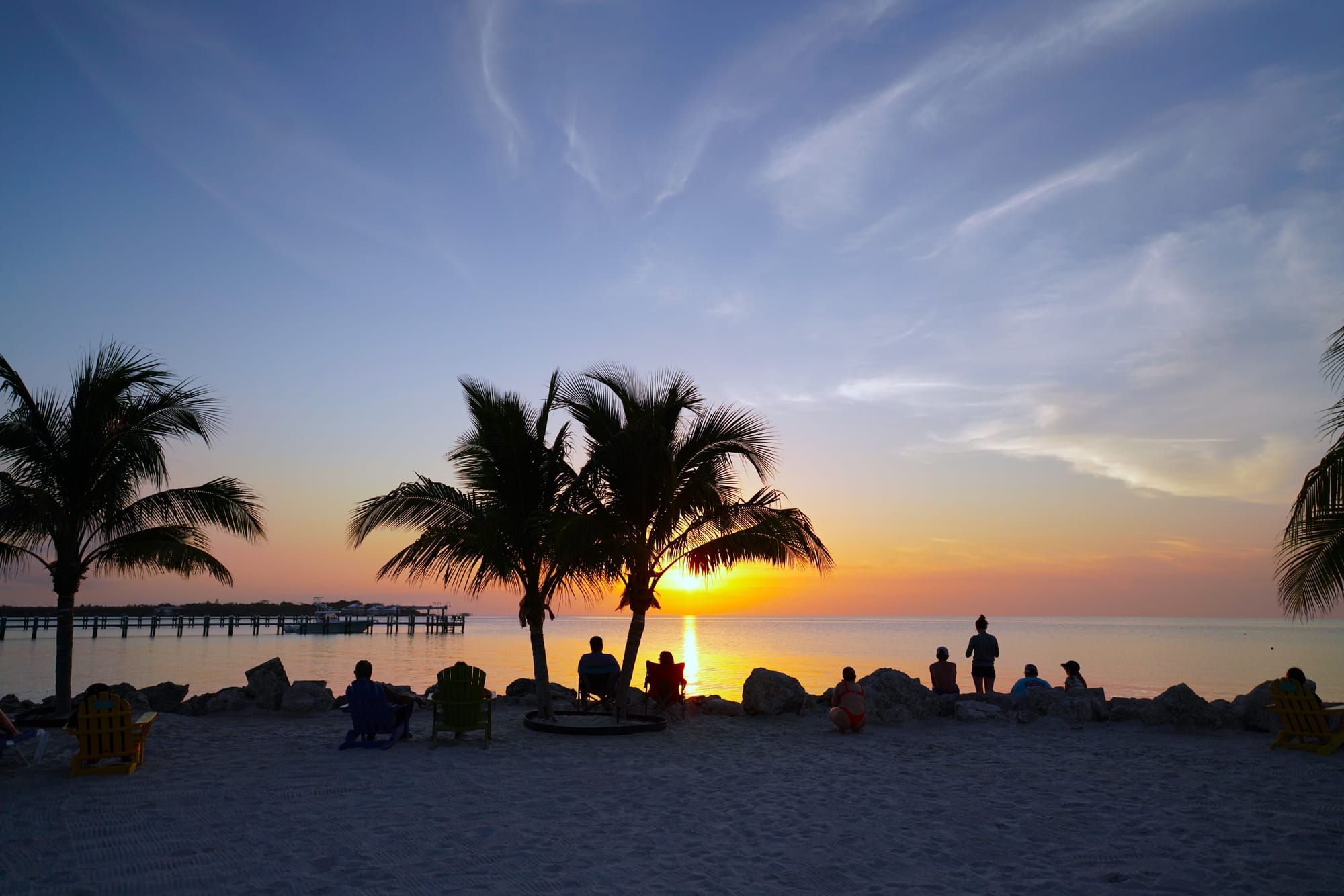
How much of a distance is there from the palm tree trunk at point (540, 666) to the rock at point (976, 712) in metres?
6.26

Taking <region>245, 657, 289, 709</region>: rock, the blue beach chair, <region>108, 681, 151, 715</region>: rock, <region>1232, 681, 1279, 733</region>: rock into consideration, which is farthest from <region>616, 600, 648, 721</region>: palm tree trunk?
<region>1232, 681, 1279, 733</region>: rock

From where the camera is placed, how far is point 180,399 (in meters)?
11.6

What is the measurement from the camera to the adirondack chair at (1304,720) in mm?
9289

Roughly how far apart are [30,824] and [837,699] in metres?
9.23

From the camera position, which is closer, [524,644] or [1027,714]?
[1027,714]

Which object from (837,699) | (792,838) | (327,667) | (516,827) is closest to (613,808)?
(516,827)

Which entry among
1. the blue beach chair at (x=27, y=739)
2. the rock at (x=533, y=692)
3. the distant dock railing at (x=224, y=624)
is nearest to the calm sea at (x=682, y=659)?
the distant dock railing at (x=224, y=624)

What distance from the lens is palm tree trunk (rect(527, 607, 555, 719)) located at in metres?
11.9

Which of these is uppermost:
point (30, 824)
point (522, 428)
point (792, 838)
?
point (522, 428)

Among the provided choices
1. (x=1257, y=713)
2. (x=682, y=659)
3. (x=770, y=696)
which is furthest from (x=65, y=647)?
(x=682, y=659)

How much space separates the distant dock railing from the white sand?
56.2m

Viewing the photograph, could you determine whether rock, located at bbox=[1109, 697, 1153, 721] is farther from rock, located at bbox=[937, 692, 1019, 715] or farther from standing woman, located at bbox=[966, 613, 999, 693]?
standing woman, located at bbox=[966, 613, 999, 693]

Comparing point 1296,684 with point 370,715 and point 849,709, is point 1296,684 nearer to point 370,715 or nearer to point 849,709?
point 849,709

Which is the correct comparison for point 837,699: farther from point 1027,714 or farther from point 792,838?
point 792,838
